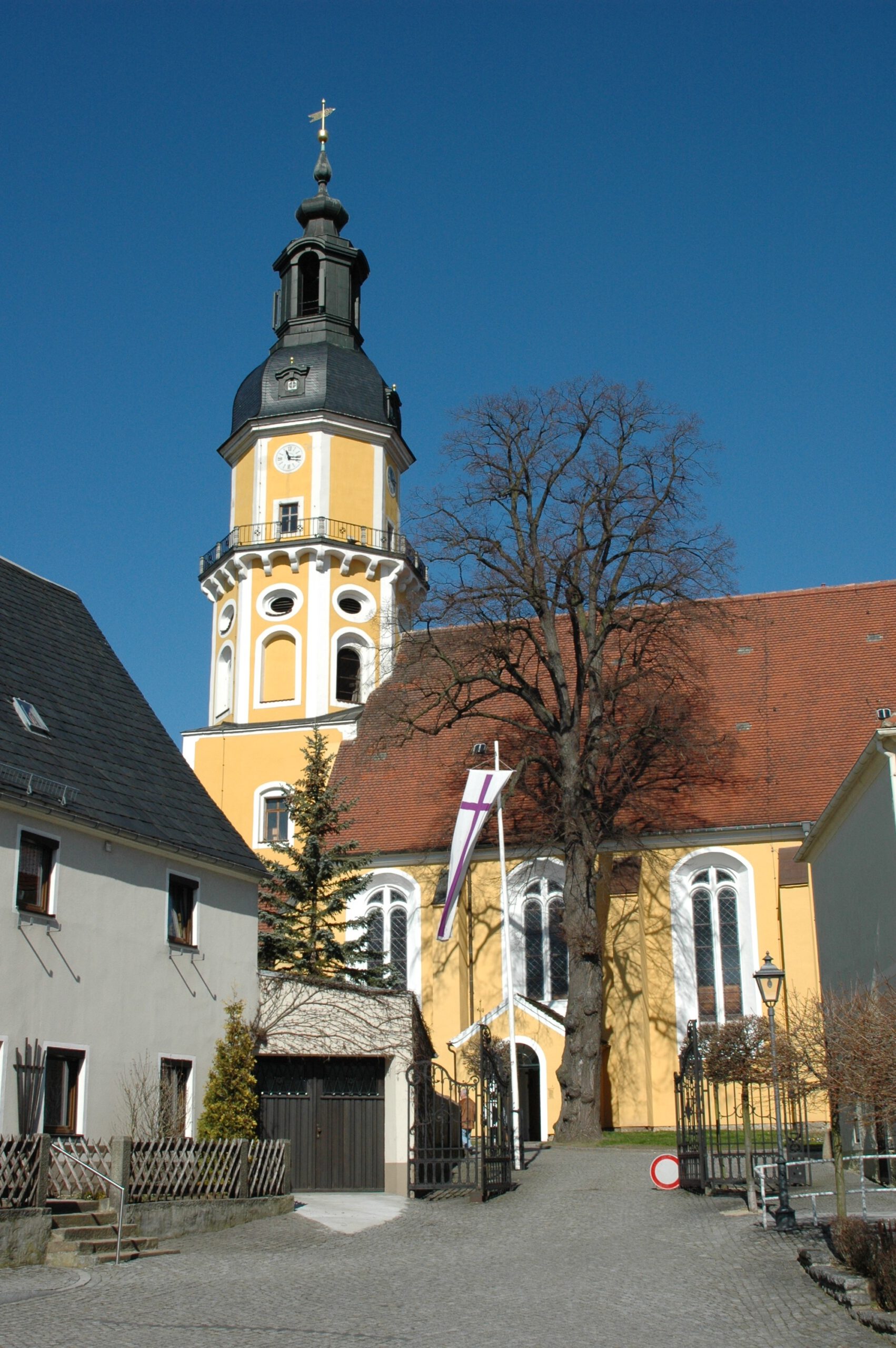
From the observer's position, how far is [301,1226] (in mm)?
16922

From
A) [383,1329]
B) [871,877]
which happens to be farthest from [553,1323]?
[871,877]

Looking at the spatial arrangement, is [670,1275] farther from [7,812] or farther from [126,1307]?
[7,812]

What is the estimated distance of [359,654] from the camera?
38.4 meters

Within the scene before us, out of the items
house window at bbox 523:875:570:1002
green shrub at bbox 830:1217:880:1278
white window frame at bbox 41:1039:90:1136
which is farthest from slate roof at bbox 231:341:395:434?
green shrub at bbox 830:1217:880:1278

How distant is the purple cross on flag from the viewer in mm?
26188

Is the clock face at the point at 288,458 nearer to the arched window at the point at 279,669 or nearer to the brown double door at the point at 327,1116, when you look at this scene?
the arched window at the point at 279,669

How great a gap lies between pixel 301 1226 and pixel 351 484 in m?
25.0

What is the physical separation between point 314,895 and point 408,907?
4945 millimetres

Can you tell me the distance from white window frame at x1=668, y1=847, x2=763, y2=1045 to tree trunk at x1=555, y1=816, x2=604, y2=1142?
8.48 ft

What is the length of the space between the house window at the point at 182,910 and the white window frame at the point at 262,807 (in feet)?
48.6

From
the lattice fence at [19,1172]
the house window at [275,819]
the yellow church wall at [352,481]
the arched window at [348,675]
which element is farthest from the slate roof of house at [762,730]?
the lattice fence at [19,1172]

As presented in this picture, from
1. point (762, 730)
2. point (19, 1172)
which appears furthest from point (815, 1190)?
point (762, 730)

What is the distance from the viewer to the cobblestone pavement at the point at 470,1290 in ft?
32.4

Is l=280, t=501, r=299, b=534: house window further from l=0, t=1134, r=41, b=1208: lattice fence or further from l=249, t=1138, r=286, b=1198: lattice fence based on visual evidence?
l=0, t=1134, r=41, b=1208: lattice fence
